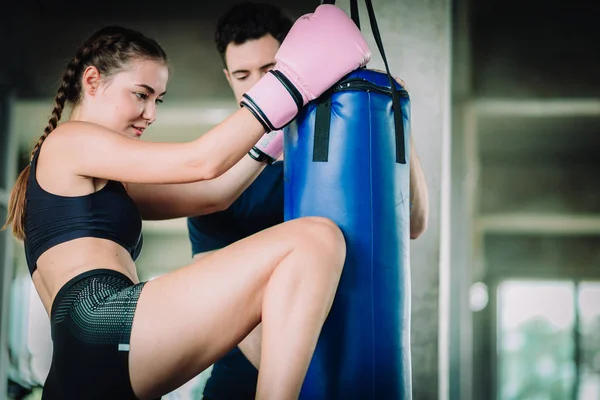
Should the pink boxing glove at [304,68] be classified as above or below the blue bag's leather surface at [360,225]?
above

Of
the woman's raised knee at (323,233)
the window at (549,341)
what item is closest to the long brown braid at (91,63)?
the woman's raised knee at (323,233)

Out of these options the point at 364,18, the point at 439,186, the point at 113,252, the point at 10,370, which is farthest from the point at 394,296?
the point at 10,370

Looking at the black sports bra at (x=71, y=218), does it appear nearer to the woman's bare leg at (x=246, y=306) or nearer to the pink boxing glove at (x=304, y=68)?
the woman's bare leg at (x=246, y=306)

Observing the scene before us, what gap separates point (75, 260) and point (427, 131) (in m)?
1.65

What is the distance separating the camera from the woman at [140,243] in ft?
4.76

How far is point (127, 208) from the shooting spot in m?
1.77

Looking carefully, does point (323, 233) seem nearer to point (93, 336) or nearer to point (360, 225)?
point (360, 225)

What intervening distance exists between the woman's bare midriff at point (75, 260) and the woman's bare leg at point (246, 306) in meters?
0.18

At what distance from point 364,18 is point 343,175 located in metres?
1.37

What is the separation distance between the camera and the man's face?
238cm

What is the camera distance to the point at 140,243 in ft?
6.23

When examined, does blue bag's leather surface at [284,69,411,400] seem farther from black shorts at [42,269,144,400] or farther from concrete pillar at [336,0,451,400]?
concrete pillar at [336,0,451,400]

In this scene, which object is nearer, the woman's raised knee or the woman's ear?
the woman's raised knee

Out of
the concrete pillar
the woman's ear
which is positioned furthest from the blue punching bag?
the concrete pillar
